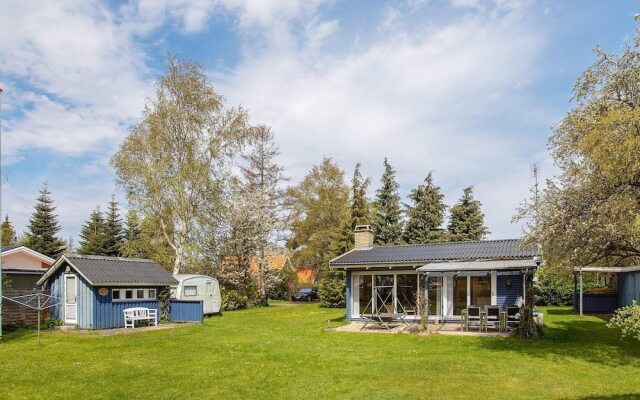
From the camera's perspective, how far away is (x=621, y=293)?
1000 inches

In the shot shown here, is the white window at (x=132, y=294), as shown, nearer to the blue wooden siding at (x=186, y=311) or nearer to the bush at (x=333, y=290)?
the blue wooden siding at (x=186, y=311)

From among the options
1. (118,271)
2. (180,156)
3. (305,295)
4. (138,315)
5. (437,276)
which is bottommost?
(305,295)

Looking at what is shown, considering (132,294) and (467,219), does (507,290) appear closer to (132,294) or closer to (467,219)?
(132,294)

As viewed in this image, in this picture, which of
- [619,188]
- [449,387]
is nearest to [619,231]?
[619,188]

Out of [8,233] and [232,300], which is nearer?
[232,300]

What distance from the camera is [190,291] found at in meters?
26.2

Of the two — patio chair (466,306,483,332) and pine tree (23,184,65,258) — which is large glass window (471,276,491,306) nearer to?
patio chair (466,306,483,332)

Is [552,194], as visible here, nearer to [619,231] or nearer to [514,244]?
[619,231]

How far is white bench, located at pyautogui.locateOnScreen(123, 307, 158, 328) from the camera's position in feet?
66.4

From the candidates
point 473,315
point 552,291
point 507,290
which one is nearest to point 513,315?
point 473,315

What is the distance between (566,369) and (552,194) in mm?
4511

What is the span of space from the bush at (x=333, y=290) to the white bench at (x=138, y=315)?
13812 mm

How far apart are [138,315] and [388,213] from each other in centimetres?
2283

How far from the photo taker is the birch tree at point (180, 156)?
92.7ft
